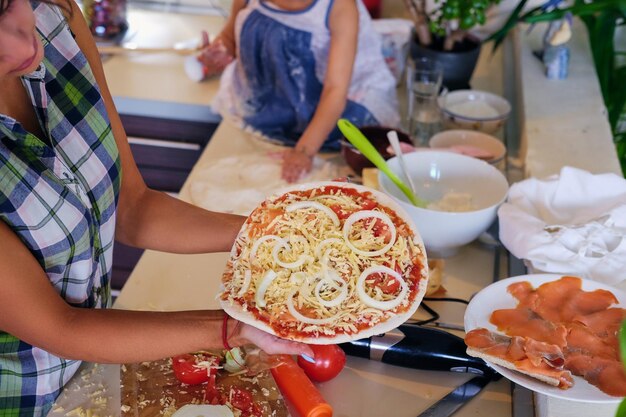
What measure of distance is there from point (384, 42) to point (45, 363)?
1.27m

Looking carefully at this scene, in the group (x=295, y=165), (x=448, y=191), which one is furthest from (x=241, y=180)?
(x=448, y=191)

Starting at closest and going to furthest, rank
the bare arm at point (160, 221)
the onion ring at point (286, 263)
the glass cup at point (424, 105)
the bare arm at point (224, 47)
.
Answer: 1. the onion ring at point (286, 263)
2. the bare arm at point (160, 221)
3. the glass cup at point (424, 105)
4. the bare arm at point (224, 47)

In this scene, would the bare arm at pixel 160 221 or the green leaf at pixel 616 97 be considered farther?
the green leaf at pixel 616 97

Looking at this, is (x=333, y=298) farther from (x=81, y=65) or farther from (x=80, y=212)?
(x=81, y=65)

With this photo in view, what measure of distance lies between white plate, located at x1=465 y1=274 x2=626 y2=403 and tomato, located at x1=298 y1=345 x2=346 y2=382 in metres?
0.20

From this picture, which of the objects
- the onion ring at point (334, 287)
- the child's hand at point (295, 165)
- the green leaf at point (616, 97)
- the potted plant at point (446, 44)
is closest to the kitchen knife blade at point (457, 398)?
the onion ring at point (334, 287)

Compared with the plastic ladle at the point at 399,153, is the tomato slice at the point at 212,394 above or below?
below

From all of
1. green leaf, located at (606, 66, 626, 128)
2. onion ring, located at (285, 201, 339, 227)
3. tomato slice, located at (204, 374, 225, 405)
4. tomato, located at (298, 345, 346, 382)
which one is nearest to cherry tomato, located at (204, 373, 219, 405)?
tomato slice, located at (204, 374, 225, 405)

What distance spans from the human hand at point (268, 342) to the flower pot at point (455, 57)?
1.07 meters

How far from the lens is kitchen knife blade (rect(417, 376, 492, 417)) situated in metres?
1.02

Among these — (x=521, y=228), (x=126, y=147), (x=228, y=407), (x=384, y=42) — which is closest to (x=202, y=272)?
(x=126, y=147)

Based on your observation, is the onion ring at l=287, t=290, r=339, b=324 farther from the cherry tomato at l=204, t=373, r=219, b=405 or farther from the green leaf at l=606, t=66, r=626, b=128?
the green leaf at l=606, t=66, r=626, b=128

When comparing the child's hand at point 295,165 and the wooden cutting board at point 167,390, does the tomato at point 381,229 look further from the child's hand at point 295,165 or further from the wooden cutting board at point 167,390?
the child's hand at point 295,165

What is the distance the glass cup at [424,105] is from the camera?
168cm
